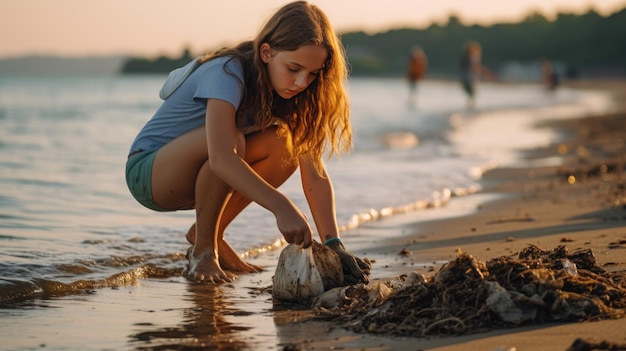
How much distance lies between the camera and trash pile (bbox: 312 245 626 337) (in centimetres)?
286

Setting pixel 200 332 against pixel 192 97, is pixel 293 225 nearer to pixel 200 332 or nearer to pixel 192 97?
pixel 200 332

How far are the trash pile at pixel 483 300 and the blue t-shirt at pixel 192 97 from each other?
0.95 metres

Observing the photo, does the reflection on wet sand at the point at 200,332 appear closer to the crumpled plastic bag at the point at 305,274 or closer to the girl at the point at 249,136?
the crumpled plastic bag at the point at 305,274

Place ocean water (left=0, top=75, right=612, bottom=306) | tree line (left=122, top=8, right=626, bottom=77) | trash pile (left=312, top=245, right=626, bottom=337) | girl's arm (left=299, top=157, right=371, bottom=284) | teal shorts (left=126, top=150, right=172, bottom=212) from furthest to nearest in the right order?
1. tree line (left=122, top=8, right=626, bottom=77)
2. ocean water (left=0, top=75, right=612, bottom=306)
3. teal shorts (left=126, top=150, right=172, bottom=212)
4. girl's arm (left=299, top=157, right=371, bottom=284)
5. trash pile (left=312, top=245, right=626, bottom=337)

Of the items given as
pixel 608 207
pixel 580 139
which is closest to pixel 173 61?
pixel 580 139

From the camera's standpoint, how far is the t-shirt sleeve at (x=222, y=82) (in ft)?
11.9

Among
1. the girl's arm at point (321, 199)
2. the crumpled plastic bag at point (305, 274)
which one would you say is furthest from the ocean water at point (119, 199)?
the crumpled plastic bag at point (305, 274)

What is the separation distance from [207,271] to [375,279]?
0.71 meters

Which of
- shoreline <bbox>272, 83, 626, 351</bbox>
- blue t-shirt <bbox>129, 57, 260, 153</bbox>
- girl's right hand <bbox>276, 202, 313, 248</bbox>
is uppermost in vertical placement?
blue t-shirt <bbox>129, 57, 260, 153</bbox>

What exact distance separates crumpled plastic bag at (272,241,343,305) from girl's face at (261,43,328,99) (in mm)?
630

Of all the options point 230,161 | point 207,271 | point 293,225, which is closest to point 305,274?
point 293,225

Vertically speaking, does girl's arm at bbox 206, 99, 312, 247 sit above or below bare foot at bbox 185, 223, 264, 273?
above

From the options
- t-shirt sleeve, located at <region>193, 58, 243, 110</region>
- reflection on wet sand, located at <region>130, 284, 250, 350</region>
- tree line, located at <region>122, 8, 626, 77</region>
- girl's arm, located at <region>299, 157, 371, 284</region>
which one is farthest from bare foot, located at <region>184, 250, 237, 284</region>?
tree line, located at <region>122, 8, 626, 77</region>

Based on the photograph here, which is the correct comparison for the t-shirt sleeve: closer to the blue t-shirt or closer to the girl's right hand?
the blue t-shirt
